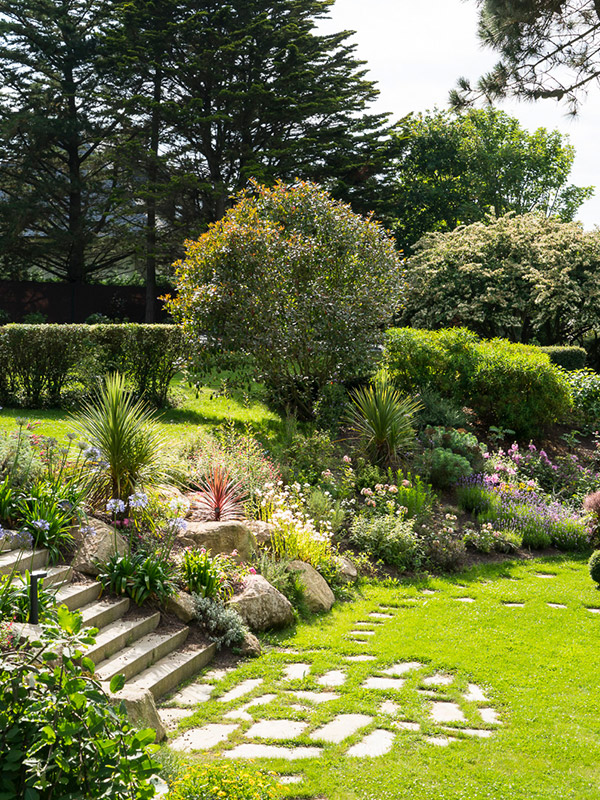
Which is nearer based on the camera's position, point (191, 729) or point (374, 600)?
point (191, 729)

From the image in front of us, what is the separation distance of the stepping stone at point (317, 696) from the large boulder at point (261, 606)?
41.8 inches

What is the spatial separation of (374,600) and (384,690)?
75.3 inches

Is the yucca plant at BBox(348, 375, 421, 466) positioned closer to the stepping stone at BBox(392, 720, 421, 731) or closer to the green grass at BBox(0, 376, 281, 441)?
the green grass at BBox(0, 376, 281, 441)

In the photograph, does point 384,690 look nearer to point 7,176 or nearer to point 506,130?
point 7,176

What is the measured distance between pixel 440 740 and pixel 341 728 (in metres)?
0.55

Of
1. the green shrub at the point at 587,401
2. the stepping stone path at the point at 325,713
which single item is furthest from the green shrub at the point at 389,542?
the green shrub at the point at 587,401

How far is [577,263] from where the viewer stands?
54.2 feet

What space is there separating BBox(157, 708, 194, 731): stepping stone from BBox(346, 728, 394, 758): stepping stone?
1.01 meters

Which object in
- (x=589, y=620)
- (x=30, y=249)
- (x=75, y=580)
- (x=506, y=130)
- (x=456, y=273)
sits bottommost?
(x=589, y=620)

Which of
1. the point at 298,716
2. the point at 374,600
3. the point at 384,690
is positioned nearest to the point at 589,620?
the point at 374,600

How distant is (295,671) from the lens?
4.79 metres

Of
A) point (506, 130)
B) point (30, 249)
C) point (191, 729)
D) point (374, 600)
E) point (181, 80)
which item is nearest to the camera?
point (191, 729)

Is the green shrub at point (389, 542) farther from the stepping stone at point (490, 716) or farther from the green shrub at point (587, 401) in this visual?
the green shrub at point (587, 401)

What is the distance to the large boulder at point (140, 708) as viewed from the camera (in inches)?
138
